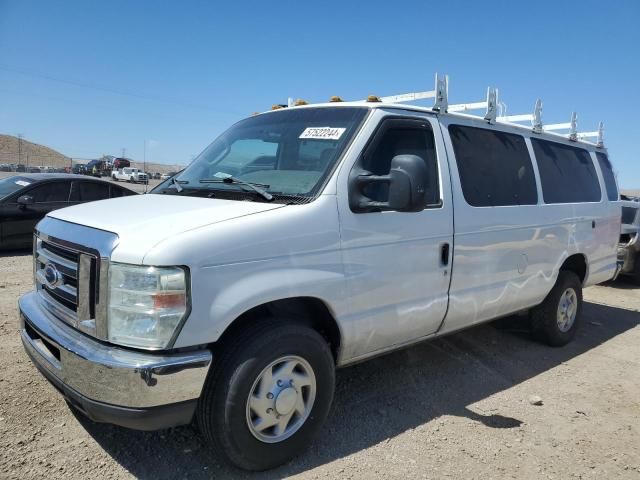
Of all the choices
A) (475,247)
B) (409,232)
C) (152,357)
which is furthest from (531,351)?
(152,357)

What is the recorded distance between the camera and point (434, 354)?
493 cm

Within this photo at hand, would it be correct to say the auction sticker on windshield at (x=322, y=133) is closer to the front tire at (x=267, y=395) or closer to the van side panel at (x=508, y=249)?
the van side panel at (x=508, y=249)

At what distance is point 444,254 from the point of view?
3680 millimetres

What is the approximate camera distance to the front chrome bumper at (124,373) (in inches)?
93.8

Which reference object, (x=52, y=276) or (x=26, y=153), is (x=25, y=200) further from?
(x=26, y=153)

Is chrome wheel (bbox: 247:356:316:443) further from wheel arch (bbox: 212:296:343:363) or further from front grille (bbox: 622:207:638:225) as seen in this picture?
front grille (bbox: 622:207:638:225)

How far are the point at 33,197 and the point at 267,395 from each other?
8190 mm

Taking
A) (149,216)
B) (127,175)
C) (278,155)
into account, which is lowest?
(127,175)

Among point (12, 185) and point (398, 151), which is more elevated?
point (398, 151)

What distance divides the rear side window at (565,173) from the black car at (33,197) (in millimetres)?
7042

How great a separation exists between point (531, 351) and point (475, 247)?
1.99 m

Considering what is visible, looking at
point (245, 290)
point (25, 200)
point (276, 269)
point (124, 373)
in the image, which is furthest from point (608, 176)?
point (25, 200)

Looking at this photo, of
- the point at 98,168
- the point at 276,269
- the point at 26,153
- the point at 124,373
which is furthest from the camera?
the point at 26,153

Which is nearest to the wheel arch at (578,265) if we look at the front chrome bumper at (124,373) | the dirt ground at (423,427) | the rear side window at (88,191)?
the dirt ground at (423,427)
